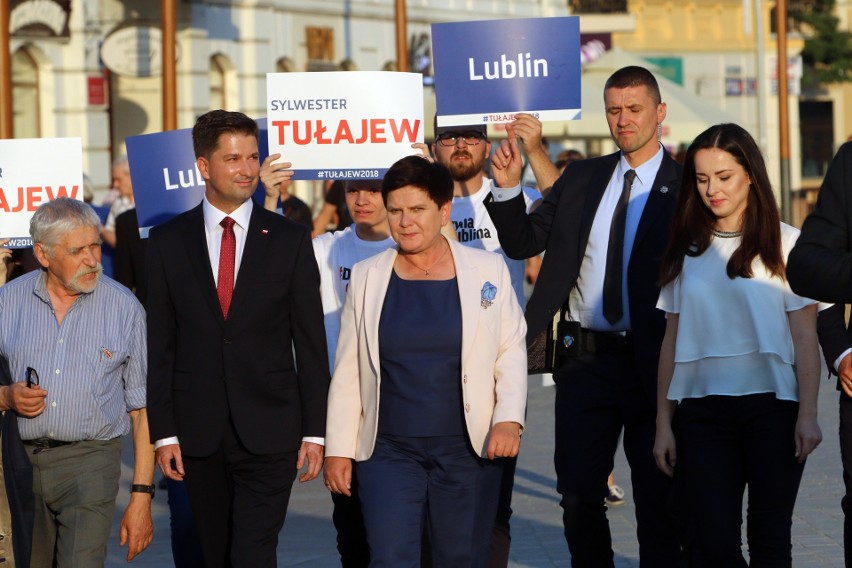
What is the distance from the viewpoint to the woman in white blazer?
21.1 feet

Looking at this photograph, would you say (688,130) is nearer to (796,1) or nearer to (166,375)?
(166,375)

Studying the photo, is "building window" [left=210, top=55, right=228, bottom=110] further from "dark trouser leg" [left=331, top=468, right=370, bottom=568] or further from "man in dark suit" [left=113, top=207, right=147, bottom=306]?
"dark trouser leg" [left=331, top=468, right=370, bottom=568]

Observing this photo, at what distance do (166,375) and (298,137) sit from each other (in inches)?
68.9

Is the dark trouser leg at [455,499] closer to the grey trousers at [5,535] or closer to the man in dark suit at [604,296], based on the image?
the man in dark suit at [604,296]

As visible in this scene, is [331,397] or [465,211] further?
[465,211]

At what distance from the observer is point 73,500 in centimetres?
663

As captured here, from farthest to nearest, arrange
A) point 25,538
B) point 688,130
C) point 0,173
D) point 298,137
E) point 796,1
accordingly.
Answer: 1. point 796,1
2. point 688,130
3. point 0,173
4. point 298,137
5. point 25,538

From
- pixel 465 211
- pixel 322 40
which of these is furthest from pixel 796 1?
pixel 465 211

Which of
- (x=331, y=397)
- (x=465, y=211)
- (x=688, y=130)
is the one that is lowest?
(x=331, y=397)

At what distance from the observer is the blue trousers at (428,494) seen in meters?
6.41

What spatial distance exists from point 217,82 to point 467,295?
895 inches

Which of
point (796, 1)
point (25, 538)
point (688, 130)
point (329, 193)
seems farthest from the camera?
point (796, 1)

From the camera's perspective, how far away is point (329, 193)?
1512cm

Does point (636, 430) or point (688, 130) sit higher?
point (688, 130)
